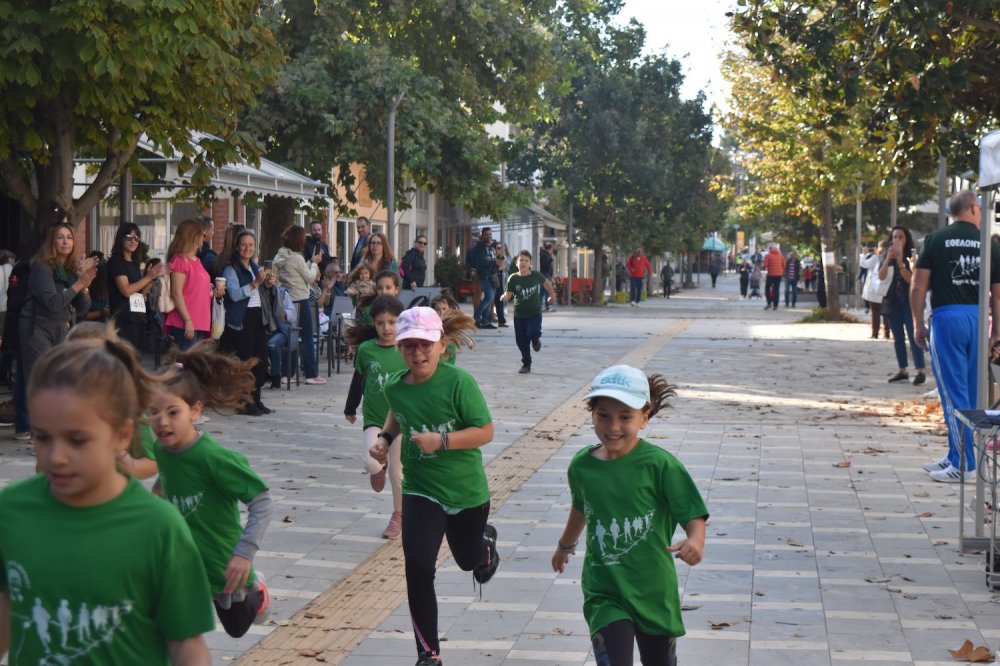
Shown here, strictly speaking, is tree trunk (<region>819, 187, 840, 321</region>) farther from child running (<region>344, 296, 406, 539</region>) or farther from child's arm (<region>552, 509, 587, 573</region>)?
child's arm (<region>552, 509, 587, 573</region>)

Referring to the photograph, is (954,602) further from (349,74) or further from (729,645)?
(349,74)

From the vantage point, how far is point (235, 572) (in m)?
4.05

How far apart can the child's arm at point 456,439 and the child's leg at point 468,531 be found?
26 cm

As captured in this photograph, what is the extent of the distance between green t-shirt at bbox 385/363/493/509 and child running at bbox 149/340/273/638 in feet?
3.98

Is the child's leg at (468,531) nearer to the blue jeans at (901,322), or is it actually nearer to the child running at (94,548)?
the child running at (94,548)

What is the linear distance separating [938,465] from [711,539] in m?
3.12

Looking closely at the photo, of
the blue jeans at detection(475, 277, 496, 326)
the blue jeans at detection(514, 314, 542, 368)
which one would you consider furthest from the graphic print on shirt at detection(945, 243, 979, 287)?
the blue jeans at detection(475, 277, 496, 326)

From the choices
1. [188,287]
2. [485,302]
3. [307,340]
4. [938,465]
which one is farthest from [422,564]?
[485,302]

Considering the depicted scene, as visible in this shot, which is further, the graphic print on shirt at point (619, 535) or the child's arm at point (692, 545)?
the graphic print on shirt at point (619, 535)

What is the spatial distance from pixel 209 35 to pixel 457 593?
7.23 metres

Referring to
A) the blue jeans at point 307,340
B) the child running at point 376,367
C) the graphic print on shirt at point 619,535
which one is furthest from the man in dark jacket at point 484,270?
the graphic print on shirt at point 619,535

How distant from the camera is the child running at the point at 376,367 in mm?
7465

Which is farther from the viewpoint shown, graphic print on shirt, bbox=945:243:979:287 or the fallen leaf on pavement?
graphic print on shirt, bbox=945:243:979:287

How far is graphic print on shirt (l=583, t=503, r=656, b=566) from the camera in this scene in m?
4.32
